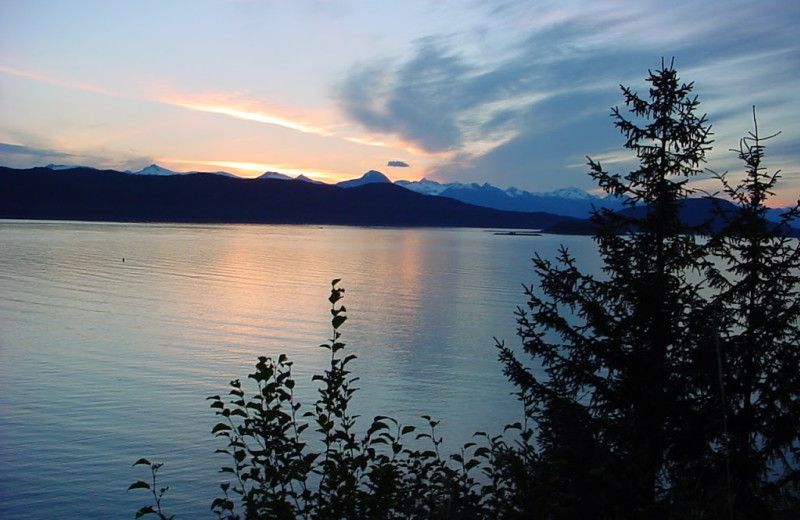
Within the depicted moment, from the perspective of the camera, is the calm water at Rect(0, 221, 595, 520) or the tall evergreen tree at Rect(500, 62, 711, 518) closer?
the tall evergreen tree at Rect(500, 62, 711, 518)

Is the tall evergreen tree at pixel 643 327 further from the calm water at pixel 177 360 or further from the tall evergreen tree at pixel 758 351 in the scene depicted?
the calm water at pixel 177 360

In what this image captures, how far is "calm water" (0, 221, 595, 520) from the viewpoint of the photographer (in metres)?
12.6

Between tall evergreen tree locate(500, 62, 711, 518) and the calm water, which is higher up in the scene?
tall evergreen tree locate(500, 62, 711, 518)

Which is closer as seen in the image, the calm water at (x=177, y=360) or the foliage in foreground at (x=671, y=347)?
the foliage in foreground at (x=671, y=347)

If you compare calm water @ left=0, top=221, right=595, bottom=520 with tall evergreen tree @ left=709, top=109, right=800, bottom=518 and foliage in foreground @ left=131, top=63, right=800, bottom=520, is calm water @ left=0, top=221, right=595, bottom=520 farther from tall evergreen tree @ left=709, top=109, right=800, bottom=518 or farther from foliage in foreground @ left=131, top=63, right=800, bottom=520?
tall evergreen tree @ left=709, top=109, right=800, bottom=518

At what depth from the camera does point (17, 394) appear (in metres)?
17.4

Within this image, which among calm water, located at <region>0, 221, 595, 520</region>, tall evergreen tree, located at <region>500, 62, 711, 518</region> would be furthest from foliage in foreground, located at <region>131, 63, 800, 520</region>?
calm water, located at <region>0, 221, 595, 520</region>

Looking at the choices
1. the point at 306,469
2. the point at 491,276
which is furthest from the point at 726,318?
the point at 491,276

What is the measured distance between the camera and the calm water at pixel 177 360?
1262 centimetres

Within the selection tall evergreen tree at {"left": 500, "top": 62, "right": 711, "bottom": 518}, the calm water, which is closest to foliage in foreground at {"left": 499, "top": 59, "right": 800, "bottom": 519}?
tall evergreen tree at {"left": 500, "top": 62, "right": 711, "bottom": 518}

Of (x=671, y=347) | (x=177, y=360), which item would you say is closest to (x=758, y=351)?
(x=671, y=347)

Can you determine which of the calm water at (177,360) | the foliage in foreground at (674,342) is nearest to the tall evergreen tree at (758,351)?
the foliage in foreground at (674,342)

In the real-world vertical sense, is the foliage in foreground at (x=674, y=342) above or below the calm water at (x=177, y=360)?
above

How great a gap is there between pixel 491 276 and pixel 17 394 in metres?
44.5
